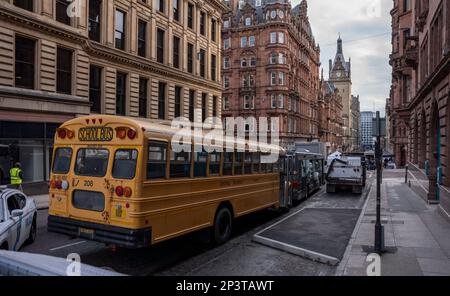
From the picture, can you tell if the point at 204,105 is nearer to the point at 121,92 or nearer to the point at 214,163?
the point at 121,92

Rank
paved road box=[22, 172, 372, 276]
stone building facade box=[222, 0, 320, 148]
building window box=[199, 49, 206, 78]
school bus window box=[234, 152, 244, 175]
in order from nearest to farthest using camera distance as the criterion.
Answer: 1. paved road box=[22, 172, 372, 276]
2. school bus window box=[234, 152, 244, 175]
3. building window box=[199, 49, 206, 78]
4. stone building facade box=[222, 0, 320, 148]

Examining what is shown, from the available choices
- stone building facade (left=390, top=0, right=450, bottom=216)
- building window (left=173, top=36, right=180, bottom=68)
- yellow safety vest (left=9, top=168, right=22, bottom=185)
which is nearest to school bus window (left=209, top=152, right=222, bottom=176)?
stone building facade (left=390, top=0, right=450, bottom=216)

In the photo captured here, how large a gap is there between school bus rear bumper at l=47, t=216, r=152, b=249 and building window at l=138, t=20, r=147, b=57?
23.2 metres

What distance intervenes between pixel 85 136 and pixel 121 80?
809 inches

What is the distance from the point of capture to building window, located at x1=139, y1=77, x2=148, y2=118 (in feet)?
98.7

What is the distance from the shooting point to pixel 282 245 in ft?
34.2

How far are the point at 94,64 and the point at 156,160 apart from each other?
19491mm

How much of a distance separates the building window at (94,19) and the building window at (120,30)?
1650mm

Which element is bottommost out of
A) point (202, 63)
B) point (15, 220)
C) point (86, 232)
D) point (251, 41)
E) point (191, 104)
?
point (86, 232)

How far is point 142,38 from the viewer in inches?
1187

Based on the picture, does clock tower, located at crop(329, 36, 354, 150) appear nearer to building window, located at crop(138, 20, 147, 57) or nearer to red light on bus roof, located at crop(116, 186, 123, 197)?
building window, located at crop(138, 20, 147, 57)

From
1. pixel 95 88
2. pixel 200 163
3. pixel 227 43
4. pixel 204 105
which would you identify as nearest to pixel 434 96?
pixel 200 163

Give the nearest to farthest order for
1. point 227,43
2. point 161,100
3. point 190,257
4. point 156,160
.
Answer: point 156,160
point 190,257
point 161,100
point 227,43
